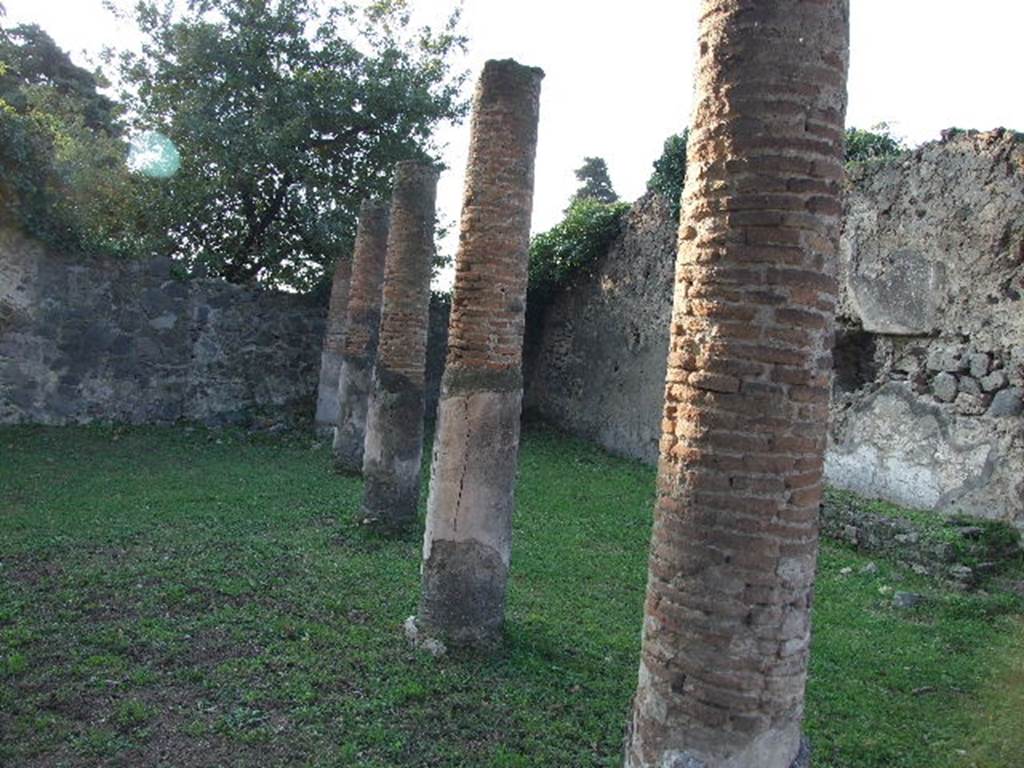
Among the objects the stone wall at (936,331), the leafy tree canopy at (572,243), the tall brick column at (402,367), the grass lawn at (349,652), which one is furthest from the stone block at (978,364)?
the leafy tree canopy at (572,243)

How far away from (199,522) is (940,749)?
6890mm

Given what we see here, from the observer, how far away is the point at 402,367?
8766mm

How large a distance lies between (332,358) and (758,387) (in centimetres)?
1246

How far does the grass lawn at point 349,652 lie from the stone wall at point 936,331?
4.86 ft

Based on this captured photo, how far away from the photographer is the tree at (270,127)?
16.1 m

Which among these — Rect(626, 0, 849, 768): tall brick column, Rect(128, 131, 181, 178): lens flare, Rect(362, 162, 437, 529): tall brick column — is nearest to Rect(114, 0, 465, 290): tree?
Rect(128, 131, 181, 178): lens flare

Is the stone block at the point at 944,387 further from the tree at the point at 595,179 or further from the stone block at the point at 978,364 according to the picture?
the tree at the point at 595,179

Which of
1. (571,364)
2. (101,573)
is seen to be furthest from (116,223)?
(101,573)

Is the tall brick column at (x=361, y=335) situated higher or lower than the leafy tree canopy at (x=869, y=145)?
lower

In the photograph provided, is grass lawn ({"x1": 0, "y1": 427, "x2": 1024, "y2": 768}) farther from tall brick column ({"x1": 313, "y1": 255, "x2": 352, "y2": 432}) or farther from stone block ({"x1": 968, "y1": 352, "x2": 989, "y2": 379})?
tall brick column ({"x1": 313, "y1": 255, "x2": 352, "y2": 432})

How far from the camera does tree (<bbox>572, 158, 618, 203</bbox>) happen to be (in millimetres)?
31906

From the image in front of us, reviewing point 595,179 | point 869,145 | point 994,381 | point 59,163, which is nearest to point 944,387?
point 994,381

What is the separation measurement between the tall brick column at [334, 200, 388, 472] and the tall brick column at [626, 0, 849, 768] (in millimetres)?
9276

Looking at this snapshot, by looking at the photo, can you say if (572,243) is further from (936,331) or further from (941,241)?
(936,331)
